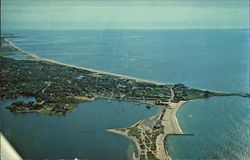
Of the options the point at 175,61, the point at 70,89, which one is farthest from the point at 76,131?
the point at 175,61

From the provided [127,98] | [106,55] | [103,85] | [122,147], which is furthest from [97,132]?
[106,55]

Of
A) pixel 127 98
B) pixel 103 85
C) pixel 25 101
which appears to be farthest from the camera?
pixel 103 85

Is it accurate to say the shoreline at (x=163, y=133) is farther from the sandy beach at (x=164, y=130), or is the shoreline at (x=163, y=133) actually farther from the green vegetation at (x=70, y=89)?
the green vegetation at (x=70, y=89)

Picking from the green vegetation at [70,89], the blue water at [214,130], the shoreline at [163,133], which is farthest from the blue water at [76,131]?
the blue water at [214,130]

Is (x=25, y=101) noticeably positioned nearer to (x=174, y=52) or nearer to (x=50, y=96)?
(x=50, y=96)

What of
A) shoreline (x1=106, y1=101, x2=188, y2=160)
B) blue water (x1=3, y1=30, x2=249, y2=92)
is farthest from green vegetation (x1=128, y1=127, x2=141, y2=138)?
blue water (x1=3, y1=30, x2=249, y2=92)
